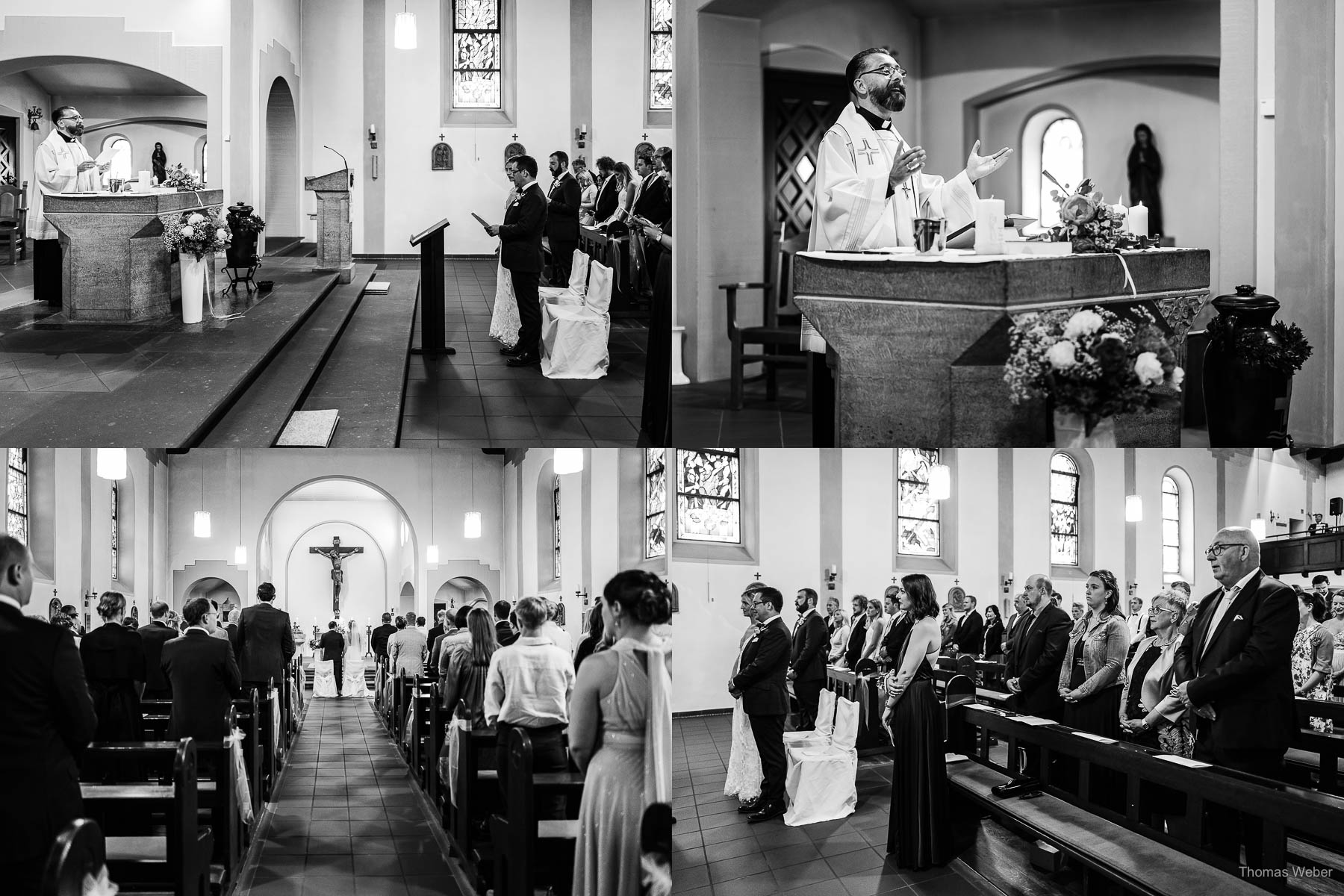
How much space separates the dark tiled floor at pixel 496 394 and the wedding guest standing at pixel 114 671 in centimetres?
130

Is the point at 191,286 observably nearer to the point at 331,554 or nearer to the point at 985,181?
the point at 331,554

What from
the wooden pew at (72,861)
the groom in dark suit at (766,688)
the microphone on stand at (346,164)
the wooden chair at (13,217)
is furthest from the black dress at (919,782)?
the wooden chair at (13,217)

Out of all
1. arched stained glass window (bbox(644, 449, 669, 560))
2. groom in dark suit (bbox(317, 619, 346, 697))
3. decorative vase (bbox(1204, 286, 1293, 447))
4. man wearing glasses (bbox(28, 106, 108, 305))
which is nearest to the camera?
arched stained glass window (bbox(644, 449, 669, 560))

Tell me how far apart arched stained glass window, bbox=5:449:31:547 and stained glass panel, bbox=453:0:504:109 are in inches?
161

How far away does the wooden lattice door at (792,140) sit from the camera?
1005 centimetres

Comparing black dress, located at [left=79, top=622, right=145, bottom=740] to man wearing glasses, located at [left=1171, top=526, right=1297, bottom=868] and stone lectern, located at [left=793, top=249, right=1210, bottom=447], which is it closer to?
stone lectern, located at [left=793, top=249, right=1210, bottom=447]

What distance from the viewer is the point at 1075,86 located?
11.8m

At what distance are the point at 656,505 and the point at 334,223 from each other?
5.22 metres

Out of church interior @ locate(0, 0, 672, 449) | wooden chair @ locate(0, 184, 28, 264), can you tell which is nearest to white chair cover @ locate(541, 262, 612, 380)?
church interior @ locate(0, 0, 672, 449)

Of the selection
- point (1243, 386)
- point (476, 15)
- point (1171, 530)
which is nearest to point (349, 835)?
point (1171, 530)

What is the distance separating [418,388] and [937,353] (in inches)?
122

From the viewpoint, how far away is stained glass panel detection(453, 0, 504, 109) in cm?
699

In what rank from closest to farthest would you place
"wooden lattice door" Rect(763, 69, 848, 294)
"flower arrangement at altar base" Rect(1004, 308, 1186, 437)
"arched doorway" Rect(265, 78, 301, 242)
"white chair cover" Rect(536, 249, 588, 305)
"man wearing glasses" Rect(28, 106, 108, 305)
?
"flower arrangement at altar base" Rect(1004, 308, 1186, 437) < "white chair cover" Rect(536, 249, 588, 305) < "man wearing glasses" Rect(28, 106, 108, 305) < "arched doorway" Rect(265, 78, 301, 242) < "wooden lattice door" Rect(763, 69, 848, 294)

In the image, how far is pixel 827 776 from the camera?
392cm
